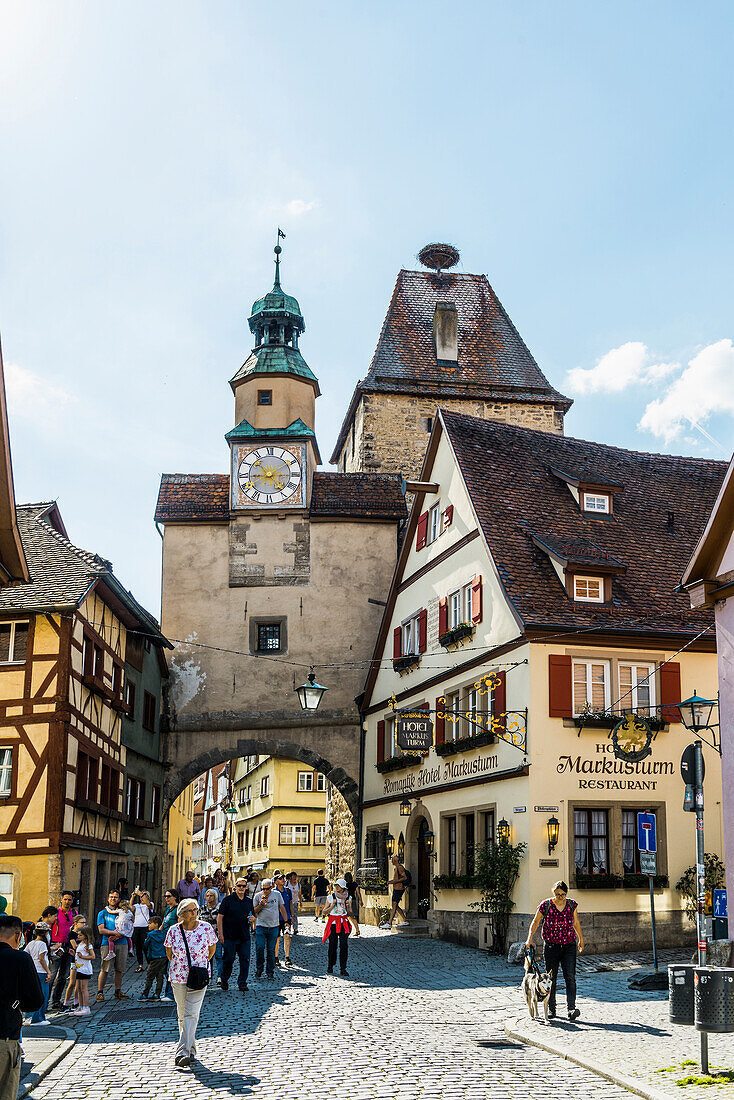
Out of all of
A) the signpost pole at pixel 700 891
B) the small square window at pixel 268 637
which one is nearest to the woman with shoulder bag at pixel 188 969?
the signpost pole at pixel 700 891

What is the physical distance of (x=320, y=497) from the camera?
120 feet

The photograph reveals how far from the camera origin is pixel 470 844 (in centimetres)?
2480

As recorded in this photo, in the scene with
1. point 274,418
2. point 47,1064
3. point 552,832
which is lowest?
point 47,1064

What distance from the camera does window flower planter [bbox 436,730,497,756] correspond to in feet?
77.2

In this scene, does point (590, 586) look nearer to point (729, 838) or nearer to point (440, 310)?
point (729, 838)

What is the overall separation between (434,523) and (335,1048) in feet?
60.8

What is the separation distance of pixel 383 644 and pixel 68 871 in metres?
12.1

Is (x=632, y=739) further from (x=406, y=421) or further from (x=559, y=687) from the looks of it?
(x=406, y=421)

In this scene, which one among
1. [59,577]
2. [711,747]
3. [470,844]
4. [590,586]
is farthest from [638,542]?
[59,577]

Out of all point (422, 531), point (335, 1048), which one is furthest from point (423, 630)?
point (335, 1048)

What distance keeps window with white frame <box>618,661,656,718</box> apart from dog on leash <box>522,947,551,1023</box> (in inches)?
381

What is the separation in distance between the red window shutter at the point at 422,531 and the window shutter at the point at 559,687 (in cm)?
802

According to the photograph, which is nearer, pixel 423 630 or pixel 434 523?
pixel 434 523

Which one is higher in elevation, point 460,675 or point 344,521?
point 344,521
